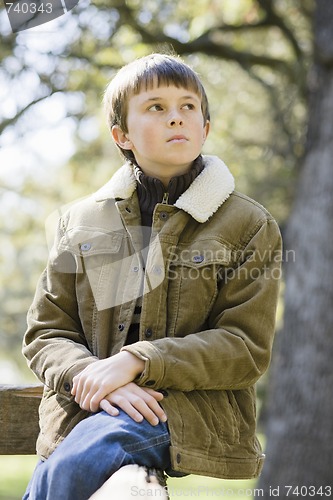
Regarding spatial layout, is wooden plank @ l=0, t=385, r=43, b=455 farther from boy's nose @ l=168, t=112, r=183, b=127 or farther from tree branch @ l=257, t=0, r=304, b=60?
tree branch @ l=257, t=0, r=304, b=60

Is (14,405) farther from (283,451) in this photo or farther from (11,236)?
(11,236)

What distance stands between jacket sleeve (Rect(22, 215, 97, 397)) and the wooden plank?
35 cm

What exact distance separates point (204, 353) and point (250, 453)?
314mm

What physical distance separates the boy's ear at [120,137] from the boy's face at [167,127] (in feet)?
0.36

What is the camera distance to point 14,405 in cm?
264

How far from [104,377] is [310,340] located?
461 cm

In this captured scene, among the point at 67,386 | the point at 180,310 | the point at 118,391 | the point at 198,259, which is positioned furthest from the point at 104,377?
the point at 198,259

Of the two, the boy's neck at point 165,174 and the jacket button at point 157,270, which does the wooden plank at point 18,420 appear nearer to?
the jacket button at point 157,270

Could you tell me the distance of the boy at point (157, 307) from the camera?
1.99 m

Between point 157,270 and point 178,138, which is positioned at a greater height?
point 178,138

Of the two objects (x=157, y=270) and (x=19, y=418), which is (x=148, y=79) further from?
(x=19, y=418)

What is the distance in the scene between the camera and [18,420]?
2641 mm

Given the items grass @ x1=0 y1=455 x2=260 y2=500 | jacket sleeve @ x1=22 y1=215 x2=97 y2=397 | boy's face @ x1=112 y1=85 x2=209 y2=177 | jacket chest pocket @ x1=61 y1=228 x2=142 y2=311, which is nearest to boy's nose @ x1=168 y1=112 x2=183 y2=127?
boy's face @ x1=112 y1=85 x2=209 y2=177

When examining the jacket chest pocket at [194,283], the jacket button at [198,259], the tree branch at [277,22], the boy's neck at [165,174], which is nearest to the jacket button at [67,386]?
the jacket chest pocket at [194,283]
